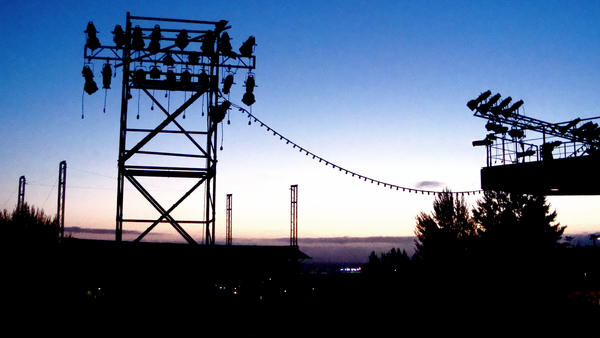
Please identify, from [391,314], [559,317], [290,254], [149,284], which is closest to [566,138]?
[559,317]

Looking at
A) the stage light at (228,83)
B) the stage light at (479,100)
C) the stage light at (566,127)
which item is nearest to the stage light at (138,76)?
the stage light at (228,83)

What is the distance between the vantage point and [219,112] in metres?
21.4

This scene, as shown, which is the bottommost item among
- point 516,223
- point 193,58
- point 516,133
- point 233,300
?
point 233,300

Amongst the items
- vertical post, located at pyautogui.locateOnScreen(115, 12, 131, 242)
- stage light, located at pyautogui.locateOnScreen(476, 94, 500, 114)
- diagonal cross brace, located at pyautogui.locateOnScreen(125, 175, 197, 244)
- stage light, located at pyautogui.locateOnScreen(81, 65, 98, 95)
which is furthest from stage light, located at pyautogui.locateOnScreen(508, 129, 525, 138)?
stage light, located at pyautogui.locateOnScreen(81, 65, 98, 95)

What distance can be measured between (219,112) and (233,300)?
907cm

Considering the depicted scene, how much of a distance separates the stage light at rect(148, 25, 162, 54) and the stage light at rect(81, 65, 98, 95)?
2.53 meters

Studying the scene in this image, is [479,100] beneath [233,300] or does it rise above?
above

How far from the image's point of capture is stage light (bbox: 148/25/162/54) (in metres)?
21.0

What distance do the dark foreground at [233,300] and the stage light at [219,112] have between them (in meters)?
5.35

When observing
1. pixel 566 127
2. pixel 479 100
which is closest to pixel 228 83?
pixel 479 100

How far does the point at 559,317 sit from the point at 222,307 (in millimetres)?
15047

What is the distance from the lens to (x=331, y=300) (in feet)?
81.3

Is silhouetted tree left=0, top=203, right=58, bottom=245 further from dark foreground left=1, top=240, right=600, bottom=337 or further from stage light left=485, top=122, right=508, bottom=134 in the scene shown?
stage light left=485, top=122, right=508, bottom=134

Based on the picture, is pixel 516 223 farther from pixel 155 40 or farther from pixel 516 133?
pixel 155 40
